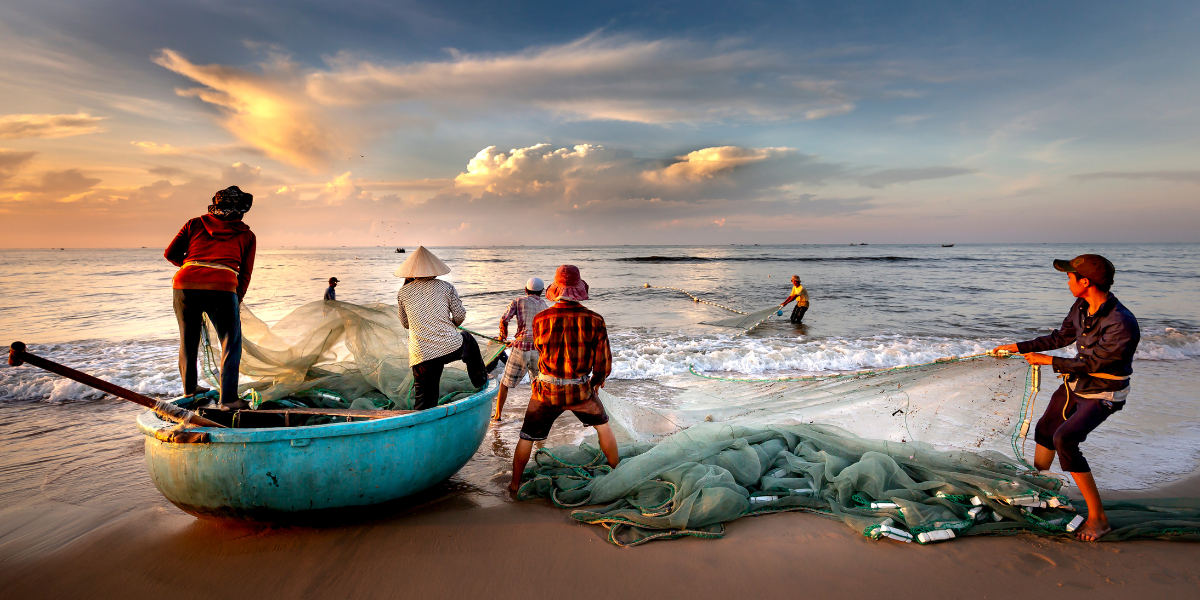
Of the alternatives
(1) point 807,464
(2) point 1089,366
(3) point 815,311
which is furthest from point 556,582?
(3) point 815,311

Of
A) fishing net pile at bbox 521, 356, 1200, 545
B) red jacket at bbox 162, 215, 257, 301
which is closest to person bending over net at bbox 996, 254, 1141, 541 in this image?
fishing net pile at bbox 521, 356, 1200, 545

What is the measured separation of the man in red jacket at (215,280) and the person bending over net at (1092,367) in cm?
517

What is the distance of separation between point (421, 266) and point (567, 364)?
1.50 m

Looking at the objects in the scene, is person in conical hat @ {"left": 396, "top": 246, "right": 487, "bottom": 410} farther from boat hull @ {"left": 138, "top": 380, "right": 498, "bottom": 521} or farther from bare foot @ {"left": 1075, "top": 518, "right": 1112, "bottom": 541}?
bare foot @ {"left": 1075, "top": 518, "right": 1112, "bottom": 541}

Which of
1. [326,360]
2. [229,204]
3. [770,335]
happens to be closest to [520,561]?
[326,360]

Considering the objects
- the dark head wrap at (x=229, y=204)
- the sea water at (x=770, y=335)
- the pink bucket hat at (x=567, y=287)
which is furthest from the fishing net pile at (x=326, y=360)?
the sea water at (x=770, y=335)

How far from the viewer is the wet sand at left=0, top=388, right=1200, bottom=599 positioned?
2646 millimetres

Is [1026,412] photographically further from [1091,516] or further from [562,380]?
[562,380]

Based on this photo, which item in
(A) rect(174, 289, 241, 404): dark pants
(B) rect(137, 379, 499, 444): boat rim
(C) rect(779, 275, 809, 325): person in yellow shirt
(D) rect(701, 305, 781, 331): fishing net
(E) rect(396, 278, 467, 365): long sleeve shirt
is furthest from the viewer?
(C) rect(779, 275, 809, 325): person in yellow shirt

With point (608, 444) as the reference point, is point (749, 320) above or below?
below

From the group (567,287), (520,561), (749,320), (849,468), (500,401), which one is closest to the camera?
(520,561)

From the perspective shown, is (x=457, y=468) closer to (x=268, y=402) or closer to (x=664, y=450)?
(x=664, y=450)

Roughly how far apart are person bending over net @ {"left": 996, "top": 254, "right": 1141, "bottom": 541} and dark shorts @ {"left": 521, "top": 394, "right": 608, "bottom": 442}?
2.72 m

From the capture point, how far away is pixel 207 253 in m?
3.63
